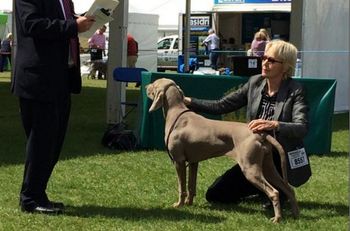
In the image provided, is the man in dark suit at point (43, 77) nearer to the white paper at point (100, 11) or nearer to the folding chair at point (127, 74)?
the white paper at point (100, 11)

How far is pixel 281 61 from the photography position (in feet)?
18.0

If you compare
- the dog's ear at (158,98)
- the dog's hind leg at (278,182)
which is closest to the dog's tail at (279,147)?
the dog's hind leg at (278,182)

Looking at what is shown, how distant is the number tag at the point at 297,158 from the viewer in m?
5.52

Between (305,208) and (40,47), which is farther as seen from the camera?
(305,208)

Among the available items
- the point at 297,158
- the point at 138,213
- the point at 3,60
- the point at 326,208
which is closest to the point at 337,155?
the point at 326,208

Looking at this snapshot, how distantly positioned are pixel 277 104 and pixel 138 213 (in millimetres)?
1339

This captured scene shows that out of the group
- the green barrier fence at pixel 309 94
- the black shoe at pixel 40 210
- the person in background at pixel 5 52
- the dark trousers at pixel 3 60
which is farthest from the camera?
the dark trousers at pixel 3 60

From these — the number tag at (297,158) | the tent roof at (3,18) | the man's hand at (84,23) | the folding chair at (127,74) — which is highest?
the tent roof at (3,18)

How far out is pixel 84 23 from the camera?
203 inches

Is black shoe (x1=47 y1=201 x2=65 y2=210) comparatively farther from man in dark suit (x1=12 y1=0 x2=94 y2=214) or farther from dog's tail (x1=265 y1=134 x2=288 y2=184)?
dog's tail (x1=265 y1=134 x2=288 y2=184)

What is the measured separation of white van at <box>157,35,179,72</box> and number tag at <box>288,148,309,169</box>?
76.5ft

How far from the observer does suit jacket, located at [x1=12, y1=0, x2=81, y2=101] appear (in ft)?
16.6

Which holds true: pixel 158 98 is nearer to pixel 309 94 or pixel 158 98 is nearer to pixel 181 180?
pixel 181 180

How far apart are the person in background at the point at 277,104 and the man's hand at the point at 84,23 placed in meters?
1.09
